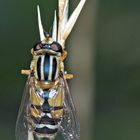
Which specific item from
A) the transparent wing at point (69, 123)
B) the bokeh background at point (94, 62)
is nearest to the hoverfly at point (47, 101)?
the transparent wing at point (69, 123)

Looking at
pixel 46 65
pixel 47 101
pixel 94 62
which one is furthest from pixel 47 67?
pixel 94 62

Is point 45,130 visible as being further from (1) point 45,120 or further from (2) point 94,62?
(2) point 94,62

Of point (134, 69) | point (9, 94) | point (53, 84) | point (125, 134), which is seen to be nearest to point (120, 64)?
point (134, 69)

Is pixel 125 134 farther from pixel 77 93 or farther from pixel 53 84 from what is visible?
pixel 53 84

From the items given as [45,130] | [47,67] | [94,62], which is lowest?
[45,130]

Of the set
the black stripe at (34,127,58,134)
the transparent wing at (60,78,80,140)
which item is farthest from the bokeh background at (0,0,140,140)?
the black stripe at (34,127,58,134)

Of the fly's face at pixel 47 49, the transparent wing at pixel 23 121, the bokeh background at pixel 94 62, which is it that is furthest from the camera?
the bokeh background at pixel 94 62

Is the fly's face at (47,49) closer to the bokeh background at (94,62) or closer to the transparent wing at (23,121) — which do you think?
the transparent wing at (23,121)
